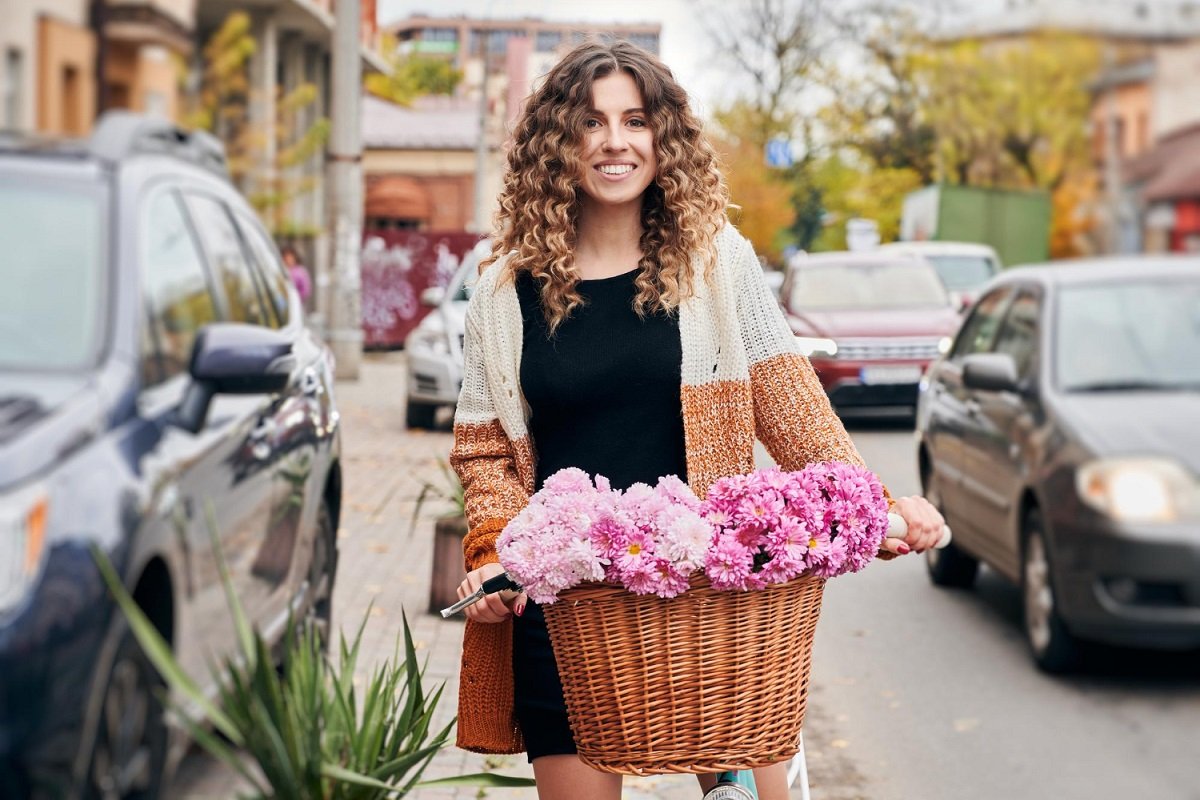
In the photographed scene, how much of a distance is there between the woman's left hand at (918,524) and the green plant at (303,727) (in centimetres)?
82

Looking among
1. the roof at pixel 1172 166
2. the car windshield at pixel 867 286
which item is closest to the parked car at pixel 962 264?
the car windshield at pixel 867 286

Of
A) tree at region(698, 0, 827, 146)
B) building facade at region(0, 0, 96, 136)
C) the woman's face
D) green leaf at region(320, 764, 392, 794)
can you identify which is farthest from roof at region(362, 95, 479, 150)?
green leaf at region(320, 764, 392, 794)

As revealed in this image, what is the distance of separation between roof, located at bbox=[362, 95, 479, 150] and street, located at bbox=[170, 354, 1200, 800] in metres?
51.2

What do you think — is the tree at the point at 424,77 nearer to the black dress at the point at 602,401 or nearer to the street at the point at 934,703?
the street at the point at 934,703

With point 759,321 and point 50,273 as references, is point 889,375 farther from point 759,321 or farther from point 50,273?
point 759,321

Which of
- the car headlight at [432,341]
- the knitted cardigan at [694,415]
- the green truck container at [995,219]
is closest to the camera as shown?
the knitted cardigan at [694,415]

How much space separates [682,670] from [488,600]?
1.42 ft

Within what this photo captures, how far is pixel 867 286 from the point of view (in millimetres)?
18984

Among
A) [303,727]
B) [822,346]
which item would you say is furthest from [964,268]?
[303,727]

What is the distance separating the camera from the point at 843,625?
28.0 feet

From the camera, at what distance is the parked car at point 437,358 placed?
677 inches

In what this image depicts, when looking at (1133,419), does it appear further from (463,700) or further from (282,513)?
(463,700)

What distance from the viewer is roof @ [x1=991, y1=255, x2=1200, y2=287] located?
8344 mm

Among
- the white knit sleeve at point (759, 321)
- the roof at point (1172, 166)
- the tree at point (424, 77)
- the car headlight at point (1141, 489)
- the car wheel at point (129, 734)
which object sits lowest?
the car wheel at point (129, 734)
